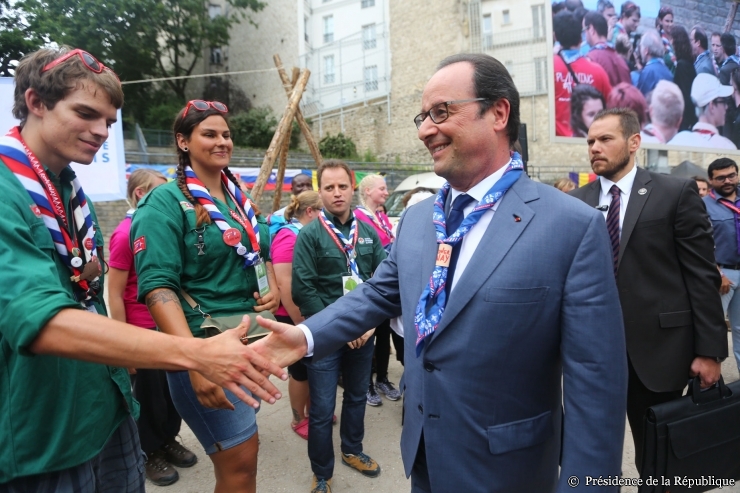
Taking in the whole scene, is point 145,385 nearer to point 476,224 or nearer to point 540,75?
point 476,224

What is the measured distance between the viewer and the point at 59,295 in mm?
1232

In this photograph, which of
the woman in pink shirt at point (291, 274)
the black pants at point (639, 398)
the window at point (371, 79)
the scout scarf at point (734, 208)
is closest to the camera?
the black pants at point (639, 398)

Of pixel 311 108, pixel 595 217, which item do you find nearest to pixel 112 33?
pixel 311 108

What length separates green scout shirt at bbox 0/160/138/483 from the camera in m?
1.20

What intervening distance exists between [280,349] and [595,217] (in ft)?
4.07

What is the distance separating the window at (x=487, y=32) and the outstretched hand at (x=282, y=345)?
28.3 metres

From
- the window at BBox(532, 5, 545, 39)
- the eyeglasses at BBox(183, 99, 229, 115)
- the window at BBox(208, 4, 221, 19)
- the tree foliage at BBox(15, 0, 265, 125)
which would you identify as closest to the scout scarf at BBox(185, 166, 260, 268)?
the eyeglasses at BBox(183, 99, 229, 115)

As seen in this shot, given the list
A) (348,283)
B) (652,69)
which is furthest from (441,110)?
(652,69)

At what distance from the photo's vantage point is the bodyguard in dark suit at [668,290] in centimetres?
251

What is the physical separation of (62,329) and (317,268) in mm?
2247

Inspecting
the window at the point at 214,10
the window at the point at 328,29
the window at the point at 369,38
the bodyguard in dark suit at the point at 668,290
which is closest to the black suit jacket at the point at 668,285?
the bodyguard in dark suit at the point at 668,290

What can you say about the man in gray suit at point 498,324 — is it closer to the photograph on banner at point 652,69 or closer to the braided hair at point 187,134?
the braided hair at point 187,134

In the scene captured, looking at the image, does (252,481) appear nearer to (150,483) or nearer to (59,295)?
(59,295)

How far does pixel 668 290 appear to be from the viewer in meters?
2.56
